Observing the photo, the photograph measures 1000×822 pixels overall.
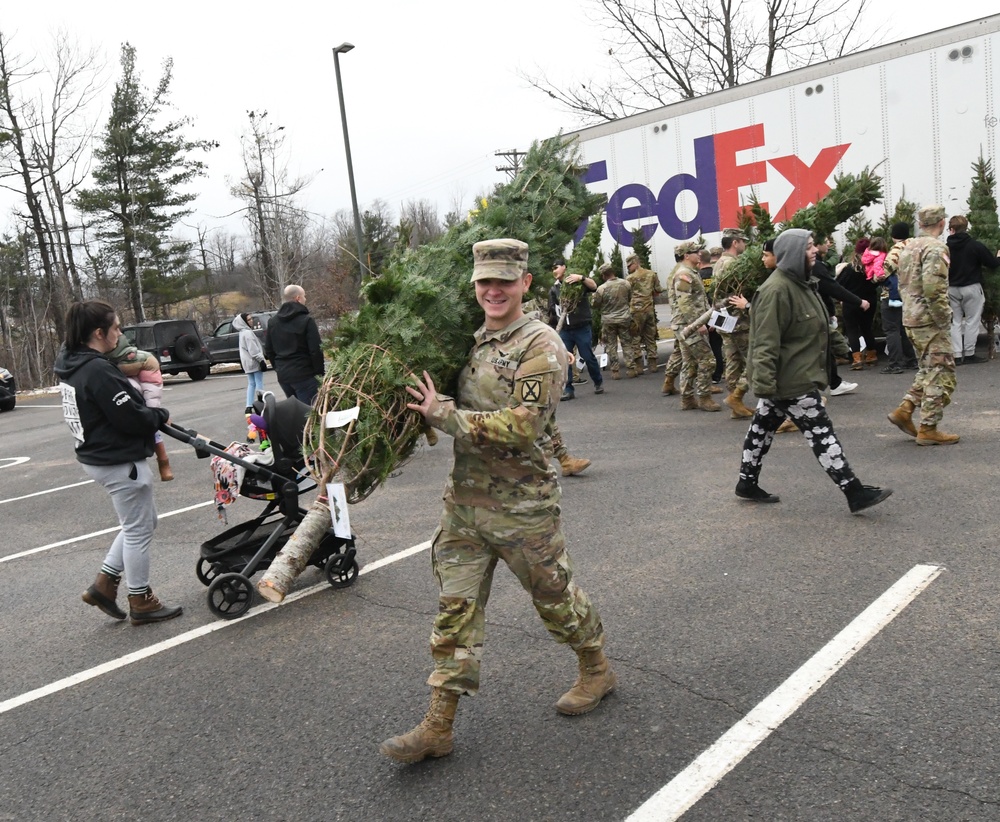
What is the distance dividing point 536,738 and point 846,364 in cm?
1125

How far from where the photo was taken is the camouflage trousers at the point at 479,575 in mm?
3404

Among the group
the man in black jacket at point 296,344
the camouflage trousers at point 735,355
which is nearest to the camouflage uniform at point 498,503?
the man in black jacket at point 296,344

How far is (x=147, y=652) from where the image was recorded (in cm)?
484

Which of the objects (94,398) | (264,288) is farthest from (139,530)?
(264,288)

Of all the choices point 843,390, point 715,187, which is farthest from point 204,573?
point 715,187

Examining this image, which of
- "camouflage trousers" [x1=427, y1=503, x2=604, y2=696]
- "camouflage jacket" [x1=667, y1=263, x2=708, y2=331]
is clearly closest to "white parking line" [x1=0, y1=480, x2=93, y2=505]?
"camouflage jacket" [x1=667, y1=263, x2=708, y2=331]

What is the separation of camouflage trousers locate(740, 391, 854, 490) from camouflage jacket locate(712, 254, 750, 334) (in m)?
3.83

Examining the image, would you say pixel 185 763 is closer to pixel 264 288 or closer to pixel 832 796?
pixel 832 796

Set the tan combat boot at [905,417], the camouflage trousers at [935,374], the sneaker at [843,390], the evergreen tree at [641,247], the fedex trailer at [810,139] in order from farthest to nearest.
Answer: the evergreen tree at [641,247]
the fedex trailer at [810,139]
the sneaker at [843,390]
the tan combat boot at [905,417]
the camouflage trousers at [935,374]

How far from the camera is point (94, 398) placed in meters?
4.95

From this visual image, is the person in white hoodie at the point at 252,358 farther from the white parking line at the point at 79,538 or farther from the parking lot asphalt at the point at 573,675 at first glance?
the parking lot asphalt at the point at 573,675

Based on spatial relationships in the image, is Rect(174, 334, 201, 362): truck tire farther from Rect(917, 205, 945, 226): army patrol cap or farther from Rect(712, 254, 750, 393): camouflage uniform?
Rect(917, 205, 945, 226): army patrol cap

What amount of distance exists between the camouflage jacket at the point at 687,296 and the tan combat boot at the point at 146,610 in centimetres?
741

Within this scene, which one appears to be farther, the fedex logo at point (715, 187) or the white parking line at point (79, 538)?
the fedex logo at point (715, 187)
